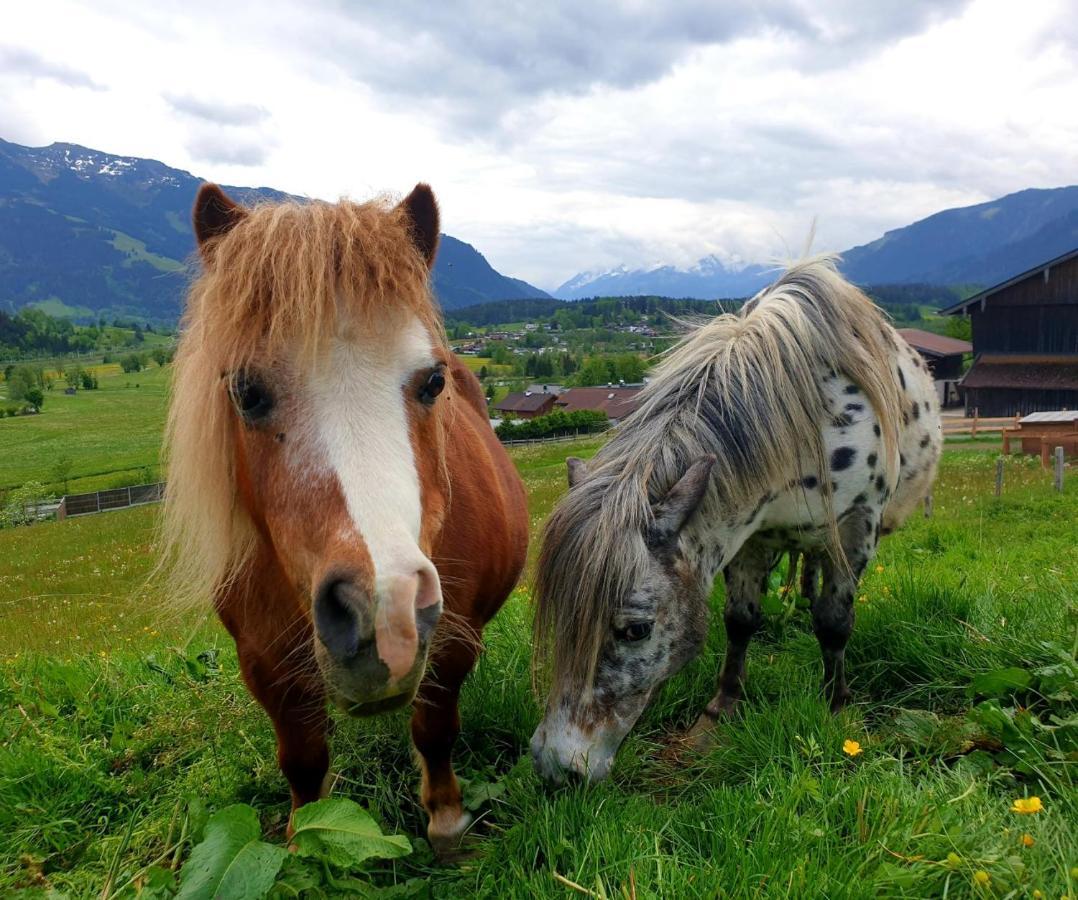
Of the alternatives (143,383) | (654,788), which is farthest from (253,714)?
(143,383)

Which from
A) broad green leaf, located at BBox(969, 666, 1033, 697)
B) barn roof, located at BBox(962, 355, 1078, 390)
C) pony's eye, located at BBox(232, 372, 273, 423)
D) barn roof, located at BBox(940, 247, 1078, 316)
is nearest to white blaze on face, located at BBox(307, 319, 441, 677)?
pony's eye, located at BBox(232, 372, 273, 423)

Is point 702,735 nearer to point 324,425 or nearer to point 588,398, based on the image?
point 324,425

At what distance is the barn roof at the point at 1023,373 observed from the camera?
32469mm

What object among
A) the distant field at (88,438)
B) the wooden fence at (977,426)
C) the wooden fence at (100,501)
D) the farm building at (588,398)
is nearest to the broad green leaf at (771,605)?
the wooden fence at (977,426)

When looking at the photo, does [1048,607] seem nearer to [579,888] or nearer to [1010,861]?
[1010,861]

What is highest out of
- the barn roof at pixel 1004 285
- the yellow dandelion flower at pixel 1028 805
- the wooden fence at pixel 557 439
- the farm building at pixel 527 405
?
the barn roof at pixel 1004 285

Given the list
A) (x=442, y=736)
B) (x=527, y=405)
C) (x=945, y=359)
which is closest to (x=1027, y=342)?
(x=945, y=359)

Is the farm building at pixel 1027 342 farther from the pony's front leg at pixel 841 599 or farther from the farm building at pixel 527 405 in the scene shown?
the farm building at pixel 527 405

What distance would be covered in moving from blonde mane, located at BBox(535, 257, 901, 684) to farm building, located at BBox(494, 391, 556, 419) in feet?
281

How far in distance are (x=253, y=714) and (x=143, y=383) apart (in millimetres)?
110797

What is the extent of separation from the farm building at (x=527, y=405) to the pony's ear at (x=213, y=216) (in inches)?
3419

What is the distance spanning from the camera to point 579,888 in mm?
2014

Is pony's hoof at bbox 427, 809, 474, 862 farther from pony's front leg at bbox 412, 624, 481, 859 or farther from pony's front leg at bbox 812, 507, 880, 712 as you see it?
pony's front leg at bbox 812, 507, 880, 712

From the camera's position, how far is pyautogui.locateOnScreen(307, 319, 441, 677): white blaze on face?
1.60m
